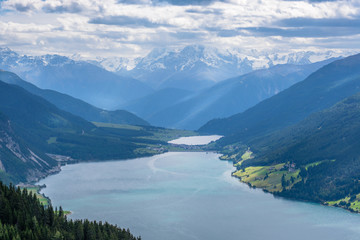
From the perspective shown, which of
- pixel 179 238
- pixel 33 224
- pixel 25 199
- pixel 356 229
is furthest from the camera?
pixel 356 229

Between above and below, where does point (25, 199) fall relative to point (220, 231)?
above

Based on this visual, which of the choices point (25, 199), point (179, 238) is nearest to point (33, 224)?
point (25, 199)

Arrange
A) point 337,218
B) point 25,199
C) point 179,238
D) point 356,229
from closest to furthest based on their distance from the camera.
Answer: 1. point 25,199
2. point 179,238
3. point 356,229
4. point 337,218

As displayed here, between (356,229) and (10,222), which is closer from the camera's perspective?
(10,222)

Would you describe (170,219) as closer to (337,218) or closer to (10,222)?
(337,218)

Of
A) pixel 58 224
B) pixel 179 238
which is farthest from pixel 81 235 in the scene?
pixel 179 238

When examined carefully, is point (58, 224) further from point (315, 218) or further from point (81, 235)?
point (315, 218)
